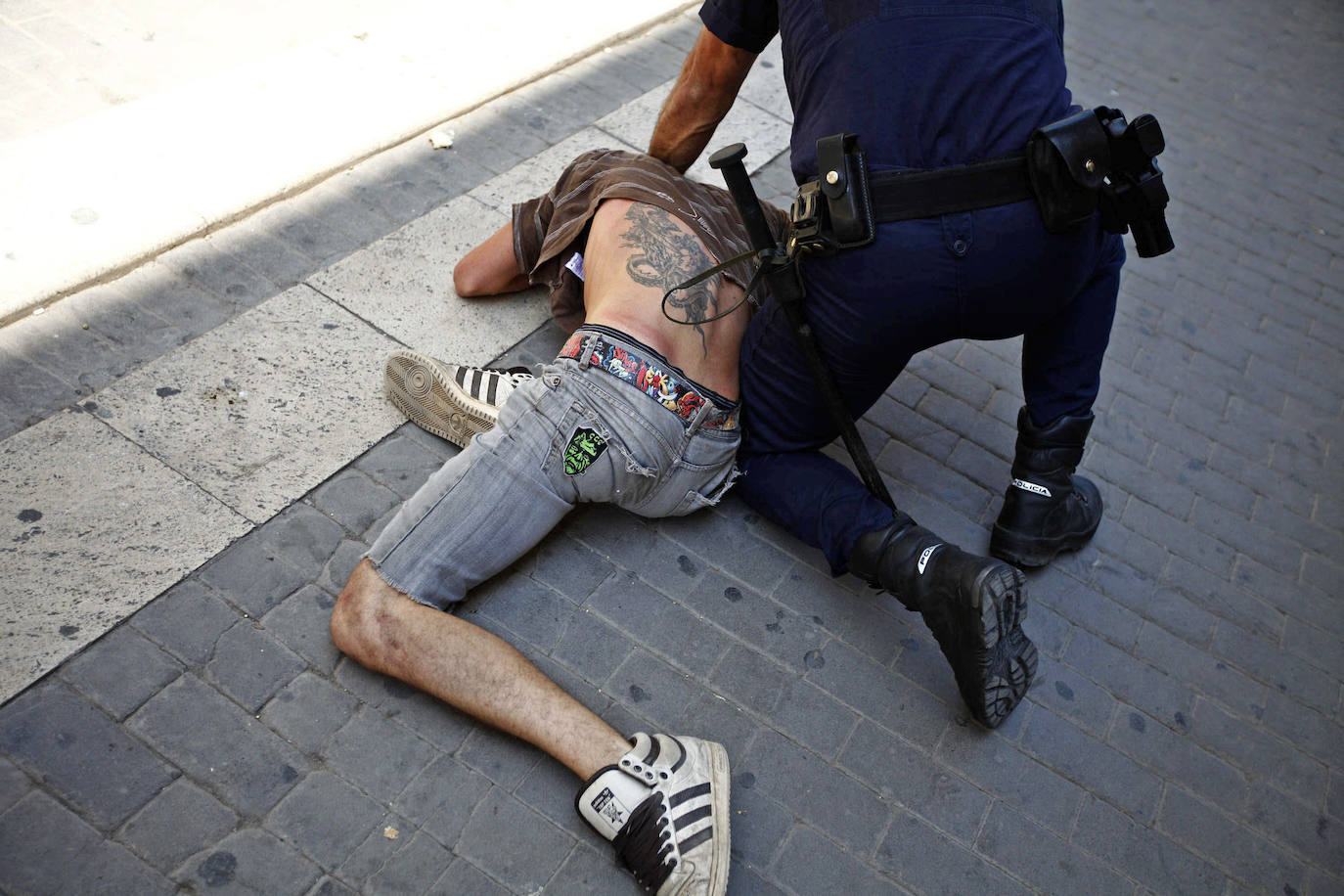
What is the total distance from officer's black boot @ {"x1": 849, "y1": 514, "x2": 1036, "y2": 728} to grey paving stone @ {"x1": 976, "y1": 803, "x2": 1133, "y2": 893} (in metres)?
0.23

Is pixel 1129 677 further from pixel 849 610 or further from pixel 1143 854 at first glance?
pixel 849 610

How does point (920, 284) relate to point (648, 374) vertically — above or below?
above

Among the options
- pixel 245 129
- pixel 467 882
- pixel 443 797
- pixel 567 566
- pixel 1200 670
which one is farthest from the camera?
pixel 245 129

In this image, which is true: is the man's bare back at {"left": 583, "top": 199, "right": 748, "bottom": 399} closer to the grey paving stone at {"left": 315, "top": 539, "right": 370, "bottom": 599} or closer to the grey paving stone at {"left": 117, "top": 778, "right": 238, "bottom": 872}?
the grey paving stone at {"left": 315, "top": 539, "right": 370, "bottom": 599}

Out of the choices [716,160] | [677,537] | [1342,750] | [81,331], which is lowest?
[1342,750]

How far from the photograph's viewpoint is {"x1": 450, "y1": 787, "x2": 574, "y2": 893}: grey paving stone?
2.11 m

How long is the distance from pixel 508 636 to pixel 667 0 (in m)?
3.89

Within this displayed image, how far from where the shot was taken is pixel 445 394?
283 cm

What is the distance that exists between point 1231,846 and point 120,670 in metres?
→ 2.56

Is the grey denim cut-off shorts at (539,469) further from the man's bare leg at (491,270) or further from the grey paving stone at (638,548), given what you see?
the man's bare leg at (491,270)

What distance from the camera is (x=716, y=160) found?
92.8 inches

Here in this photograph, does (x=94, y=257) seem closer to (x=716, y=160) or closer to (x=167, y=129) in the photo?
(x=167, y=129)

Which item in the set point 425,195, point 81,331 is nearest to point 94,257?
point 81,331

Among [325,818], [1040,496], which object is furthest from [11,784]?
[1040,496]
